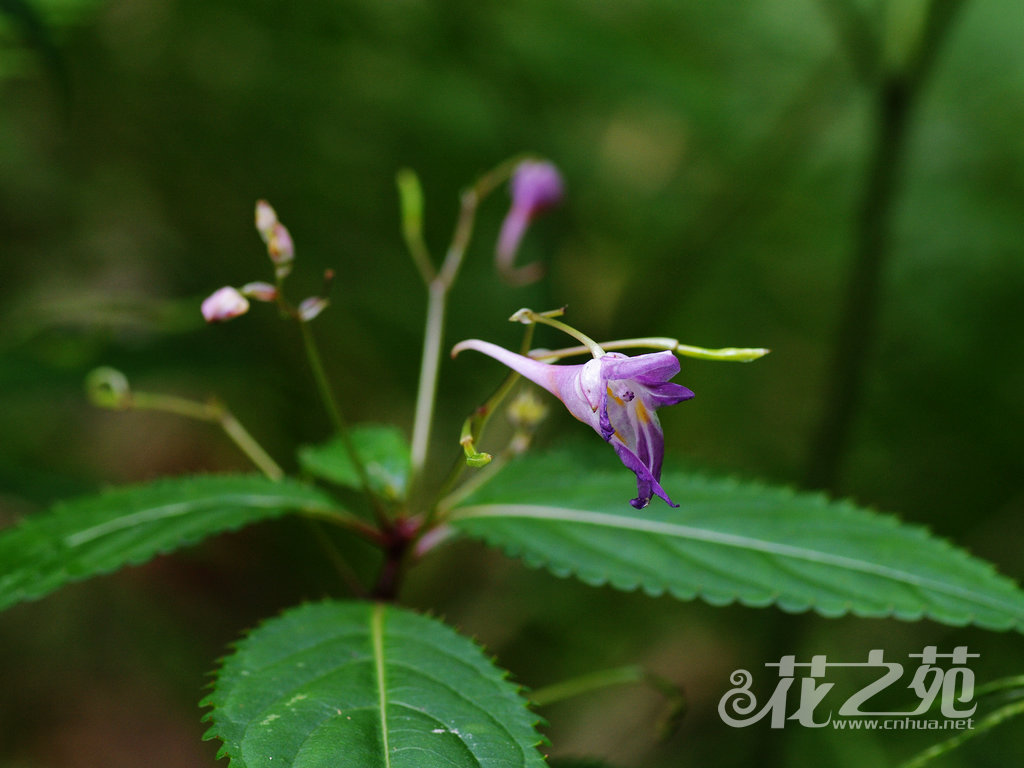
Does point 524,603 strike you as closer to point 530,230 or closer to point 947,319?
point 530,230

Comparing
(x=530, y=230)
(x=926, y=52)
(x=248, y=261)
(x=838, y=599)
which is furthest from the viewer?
(x=248, y=261)

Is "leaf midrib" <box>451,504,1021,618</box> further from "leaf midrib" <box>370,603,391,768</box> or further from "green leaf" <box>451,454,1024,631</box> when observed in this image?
"leaf midrib" <box>370,603,391,768</box>

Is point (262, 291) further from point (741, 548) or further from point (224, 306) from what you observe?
point (741, 548)

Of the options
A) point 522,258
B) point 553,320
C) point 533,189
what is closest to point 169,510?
point 553,320

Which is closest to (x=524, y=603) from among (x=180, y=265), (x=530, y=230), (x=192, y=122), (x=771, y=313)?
(x=530, y=230)

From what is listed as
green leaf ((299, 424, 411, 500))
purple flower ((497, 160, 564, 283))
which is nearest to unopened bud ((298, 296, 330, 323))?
green leaf ((299, 424, 411, 500))

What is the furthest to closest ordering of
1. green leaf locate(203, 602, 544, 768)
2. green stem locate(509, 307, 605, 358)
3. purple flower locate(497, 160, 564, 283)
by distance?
purple flower locate(497, 160, 564, 283), green stem locate(509, 307, 605, 358), green leaf locate(203, 602, 544, 768)
